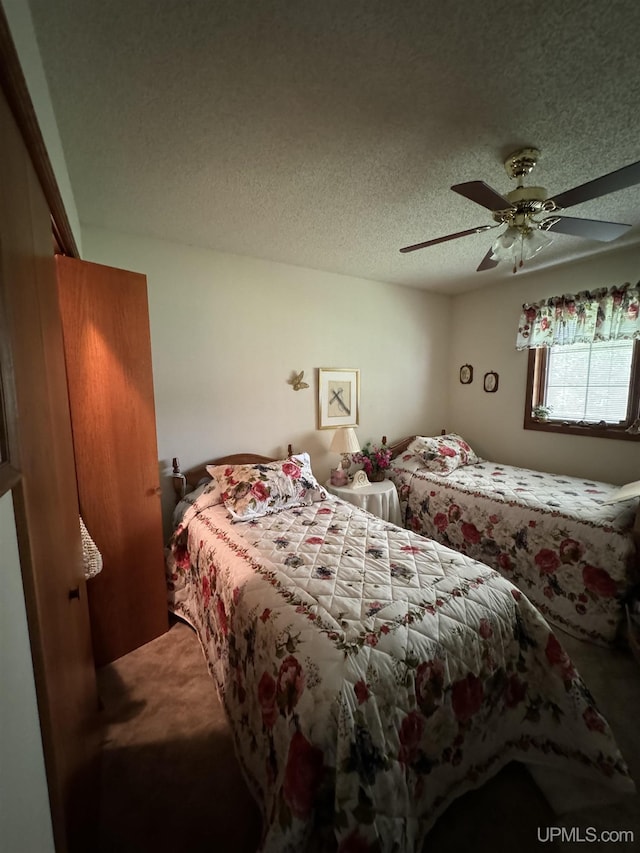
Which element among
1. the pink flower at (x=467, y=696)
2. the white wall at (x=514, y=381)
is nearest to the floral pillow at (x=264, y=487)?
the pink flower at (x=467, y=696)

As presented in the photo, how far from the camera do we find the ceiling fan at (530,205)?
1.29 m

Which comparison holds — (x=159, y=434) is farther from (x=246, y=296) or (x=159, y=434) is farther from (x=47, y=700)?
Answer: (x=47, y=700)

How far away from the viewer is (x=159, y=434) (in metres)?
2.38

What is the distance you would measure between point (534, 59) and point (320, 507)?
222 cm

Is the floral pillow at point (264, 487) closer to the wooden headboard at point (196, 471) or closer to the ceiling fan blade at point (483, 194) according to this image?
the wooden headboard at point (196, 471)

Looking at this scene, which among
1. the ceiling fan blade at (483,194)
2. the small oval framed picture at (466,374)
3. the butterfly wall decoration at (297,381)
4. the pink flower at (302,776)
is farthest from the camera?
the small oval framed picture at (466,374)

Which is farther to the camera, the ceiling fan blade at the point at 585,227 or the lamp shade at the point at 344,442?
the lamp shade at the point at 344,442

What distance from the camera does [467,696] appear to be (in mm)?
1188

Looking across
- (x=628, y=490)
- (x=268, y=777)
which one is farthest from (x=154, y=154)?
(x=628, y=490)

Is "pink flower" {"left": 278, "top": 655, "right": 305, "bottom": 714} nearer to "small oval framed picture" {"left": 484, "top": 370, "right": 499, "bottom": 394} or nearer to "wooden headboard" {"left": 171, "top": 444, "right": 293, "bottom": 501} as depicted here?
"wooden headboard" {"left": 171, "top": 444, "right": 293, "bottom": 501}

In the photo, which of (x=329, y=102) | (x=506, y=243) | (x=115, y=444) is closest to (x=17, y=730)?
(x=115, y=444)

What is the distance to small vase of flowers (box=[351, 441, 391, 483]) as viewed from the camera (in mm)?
3221

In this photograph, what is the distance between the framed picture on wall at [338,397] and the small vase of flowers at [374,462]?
0.33 m

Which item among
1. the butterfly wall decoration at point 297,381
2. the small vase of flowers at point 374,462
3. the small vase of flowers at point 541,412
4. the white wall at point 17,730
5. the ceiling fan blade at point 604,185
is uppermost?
the ceiling fan blade at point 604,185
